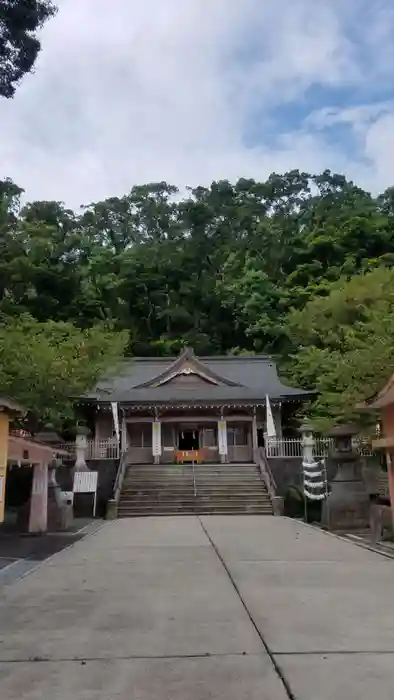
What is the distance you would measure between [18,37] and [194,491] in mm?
18086

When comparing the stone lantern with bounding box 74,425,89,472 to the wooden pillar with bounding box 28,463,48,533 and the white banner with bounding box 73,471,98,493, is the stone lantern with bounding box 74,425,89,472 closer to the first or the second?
the white banner with bounding box 73,471,98,493

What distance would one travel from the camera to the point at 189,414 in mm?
28219

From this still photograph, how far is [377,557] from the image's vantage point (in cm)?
978

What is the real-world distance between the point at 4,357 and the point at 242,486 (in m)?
9.86

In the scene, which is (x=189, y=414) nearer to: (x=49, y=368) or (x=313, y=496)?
(x=49, y=368)

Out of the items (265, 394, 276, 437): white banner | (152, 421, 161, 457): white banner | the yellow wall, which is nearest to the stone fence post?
(265, 394, 276, 437): white banner

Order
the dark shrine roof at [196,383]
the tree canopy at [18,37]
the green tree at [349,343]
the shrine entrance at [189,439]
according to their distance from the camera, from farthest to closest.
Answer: the shrine entrance at [189,439] → the dark shrine roof at [196,383] → the green tree at [349,343] → the tree canopy at [18,37]

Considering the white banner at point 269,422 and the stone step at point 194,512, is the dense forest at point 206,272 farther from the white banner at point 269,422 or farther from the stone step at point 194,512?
the stone step at point 194,512

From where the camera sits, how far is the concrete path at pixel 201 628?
370 centimetres

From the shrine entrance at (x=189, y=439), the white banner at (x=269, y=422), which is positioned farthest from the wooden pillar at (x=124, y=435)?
the white banner at (x=269, y=422)

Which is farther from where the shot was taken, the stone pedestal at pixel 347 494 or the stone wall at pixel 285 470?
the stone wall at pixel 285 470

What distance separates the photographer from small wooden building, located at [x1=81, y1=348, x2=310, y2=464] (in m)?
27.1

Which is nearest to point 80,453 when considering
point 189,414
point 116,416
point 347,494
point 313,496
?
point 116,416

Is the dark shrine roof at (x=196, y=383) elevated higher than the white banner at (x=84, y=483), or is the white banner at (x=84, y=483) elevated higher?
the dark shrine roof at (x=196, y=383)
